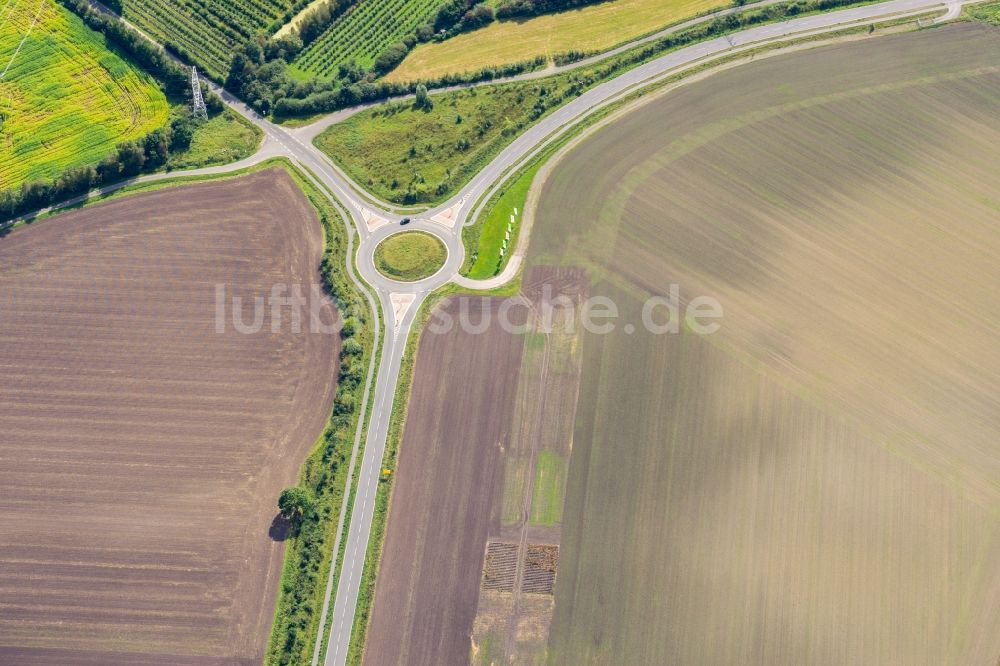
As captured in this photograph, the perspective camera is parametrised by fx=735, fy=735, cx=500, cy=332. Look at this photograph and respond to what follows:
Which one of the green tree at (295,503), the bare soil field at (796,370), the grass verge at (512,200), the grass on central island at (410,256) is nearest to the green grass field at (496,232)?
the grass verge at (512,200)

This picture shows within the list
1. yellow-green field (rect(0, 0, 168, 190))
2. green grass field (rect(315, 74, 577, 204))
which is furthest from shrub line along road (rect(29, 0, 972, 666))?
yellow-green field (rect(0, 0, 168, 190))

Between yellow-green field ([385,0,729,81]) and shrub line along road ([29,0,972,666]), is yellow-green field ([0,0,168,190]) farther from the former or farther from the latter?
yellow-green field ([385,0,729,81])

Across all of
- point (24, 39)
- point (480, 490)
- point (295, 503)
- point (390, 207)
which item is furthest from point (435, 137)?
point (24, 39)

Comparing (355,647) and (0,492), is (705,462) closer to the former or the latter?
(355,647)

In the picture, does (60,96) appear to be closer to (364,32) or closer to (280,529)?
(364,32)

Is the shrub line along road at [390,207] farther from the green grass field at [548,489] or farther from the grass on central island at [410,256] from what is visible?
the green grass field at [548,489]

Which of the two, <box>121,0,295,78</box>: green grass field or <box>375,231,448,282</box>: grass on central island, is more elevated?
<box>121,0,295,78</box>: green grass field
